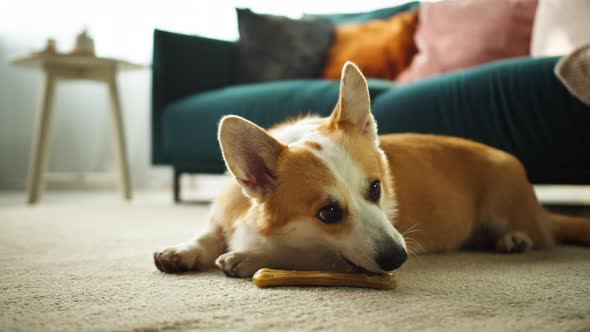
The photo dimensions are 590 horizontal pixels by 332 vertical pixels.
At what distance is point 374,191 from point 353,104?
0.80ft

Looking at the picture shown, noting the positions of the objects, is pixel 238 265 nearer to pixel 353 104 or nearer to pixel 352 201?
pixel 352 201

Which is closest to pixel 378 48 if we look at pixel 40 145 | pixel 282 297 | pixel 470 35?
pixel 470 35

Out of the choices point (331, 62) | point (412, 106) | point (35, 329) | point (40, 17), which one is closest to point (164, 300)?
point (35, 329)

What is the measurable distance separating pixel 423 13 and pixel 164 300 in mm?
2929

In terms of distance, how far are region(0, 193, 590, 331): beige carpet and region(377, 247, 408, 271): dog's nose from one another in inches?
2.2

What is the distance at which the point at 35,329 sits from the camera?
798 millimetres

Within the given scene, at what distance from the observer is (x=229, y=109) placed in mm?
2918

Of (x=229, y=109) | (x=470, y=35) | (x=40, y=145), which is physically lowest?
(x=40, y=145)

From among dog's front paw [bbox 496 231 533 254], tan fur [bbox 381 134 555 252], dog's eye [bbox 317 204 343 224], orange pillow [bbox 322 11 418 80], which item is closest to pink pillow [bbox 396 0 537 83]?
orange pillow [bbox 322 11 418 80]

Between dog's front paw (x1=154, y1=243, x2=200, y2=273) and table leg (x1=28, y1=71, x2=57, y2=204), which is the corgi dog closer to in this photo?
dog's front paw (x1=154, y1=243, x2=200, y2=273)

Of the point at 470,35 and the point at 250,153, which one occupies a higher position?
the point at 470,35

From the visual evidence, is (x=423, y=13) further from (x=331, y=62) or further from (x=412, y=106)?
(x=412, y=106)

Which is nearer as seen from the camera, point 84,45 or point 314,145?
point 314,145

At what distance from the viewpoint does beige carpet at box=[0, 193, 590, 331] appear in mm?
826
